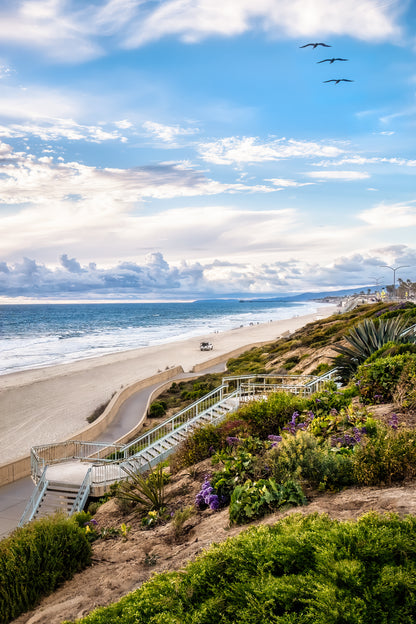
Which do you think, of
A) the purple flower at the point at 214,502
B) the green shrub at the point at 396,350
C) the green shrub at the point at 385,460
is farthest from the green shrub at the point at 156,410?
the green shrub at the point at 385,460

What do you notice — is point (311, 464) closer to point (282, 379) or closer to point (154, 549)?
point (154, 549)

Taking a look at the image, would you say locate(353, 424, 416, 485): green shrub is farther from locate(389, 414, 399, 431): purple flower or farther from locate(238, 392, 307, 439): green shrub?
locate(238, 392, 307, 439): green shrub

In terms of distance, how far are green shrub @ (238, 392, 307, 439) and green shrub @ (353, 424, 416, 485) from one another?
432 centimetres

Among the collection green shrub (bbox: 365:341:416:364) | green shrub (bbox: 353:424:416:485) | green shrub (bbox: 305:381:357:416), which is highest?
green shrub (bbox: 365:341:416:364)

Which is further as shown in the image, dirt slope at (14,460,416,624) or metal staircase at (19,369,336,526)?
metal staircase at (19,369,336,526)

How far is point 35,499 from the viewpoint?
14734 millimetres

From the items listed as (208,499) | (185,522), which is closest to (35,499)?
(185,522)

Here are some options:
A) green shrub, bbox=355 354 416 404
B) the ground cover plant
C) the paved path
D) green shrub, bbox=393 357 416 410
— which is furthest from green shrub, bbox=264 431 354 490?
the paved path

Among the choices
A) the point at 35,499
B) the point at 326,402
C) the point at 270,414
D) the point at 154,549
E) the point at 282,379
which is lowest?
the point at 35,499

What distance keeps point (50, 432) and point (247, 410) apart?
703 inches

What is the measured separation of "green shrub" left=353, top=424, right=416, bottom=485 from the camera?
20.2 ft

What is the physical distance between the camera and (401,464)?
6.20 metres

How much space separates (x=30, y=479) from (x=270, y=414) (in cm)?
1296

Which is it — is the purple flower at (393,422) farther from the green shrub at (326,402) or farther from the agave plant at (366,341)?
the agave plant at (366,341)
